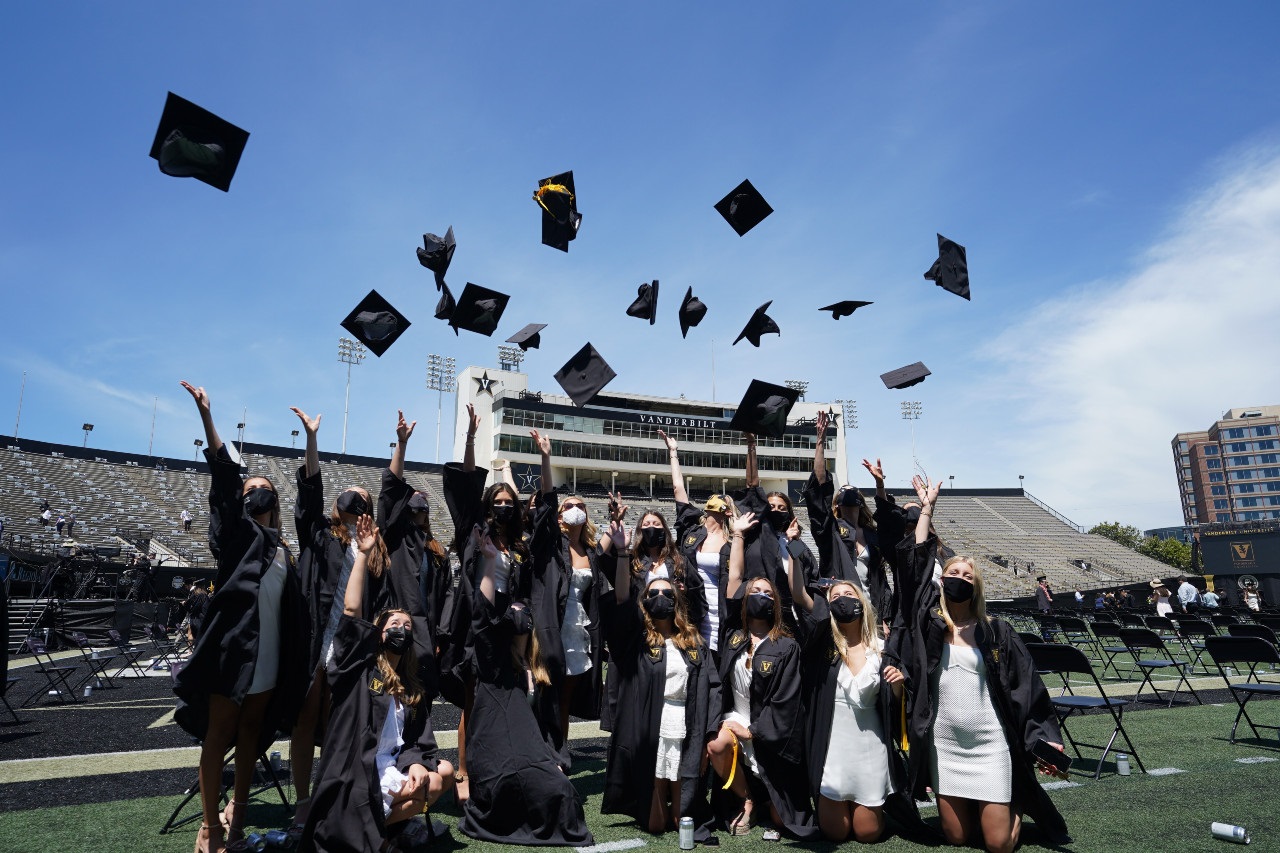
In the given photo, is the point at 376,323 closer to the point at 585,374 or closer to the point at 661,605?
the point at 585,374

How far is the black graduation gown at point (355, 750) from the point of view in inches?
146

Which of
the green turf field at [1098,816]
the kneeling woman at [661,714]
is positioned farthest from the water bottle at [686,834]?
the kneeling woman at [661,714]

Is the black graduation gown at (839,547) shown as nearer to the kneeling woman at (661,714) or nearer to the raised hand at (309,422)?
the kneeling woman at (661,714)

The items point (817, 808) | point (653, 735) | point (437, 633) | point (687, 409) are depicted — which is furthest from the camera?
point (687, 409)

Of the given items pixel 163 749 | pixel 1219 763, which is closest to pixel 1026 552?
pixel 1219 763

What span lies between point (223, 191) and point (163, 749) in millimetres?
5100

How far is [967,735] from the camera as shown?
420cm

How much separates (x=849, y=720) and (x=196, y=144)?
6271 mm

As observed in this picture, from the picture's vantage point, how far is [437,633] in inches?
207

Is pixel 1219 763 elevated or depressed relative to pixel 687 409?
depressed

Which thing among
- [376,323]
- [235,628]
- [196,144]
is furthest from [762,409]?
[196,144]

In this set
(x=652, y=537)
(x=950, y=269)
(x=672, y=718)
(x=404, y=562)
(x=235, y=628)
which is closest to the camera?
(x=235, y=628)

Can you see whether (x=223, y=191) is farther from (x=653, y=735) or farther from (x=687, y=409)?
(x=687, y=409)

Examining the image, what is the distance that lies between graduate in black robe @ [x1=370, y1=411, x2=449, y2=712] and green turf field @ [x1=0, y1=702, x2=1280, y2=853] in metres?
1.19
